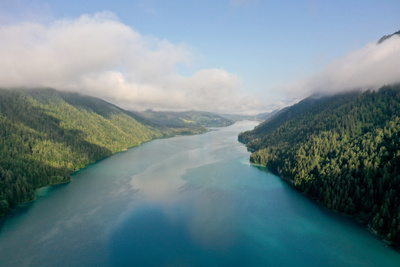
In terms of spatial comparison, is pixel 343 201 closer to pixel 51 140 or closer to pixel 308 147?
pixel 308 147

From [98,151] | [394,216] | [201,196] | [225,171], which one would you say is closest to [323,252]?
[394,216]

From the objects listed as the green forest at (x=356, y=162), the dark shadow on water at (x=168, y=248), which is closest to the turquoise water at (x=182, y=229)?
the dark shadow on water at (x=168, y=248)

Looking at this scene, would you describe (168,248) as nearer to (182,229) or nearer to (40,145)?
(182,229)

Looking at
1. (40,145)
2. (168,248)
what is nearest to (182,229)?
(168,248)

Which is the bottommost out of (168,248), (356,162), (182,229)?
(168,248)

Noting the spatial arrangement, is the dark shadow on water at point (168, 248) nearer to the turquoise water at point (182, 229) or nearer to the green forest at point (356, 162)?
the turquoise water at point (182, 229)
